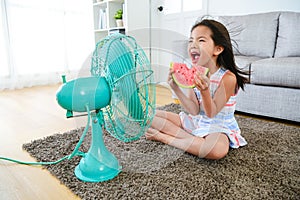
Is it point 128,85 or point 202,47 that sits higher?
point 202,47

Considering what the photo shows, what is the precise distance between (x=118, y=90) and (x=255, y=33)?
1837mm

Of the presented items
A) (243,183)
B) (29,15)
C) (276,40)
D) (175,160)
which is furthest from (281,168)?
(29,15)

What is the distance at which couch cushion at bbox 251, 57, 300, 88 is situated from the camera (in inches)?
61.6

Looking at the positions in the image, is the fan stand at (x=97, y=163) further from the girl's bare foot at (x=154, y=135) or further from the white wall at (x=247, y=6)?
the white wall at (x=247, y=6)

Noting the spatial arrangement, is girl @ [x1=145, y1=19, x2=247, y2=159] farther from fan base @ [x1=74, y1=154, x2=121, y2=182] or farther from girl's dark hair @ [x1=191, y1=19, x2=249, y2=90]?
fan base @ [x1=74, y1=154, x2=121, y2=182]

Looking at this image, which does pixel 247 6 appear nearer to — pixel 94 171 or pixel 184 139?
pixel 184 139

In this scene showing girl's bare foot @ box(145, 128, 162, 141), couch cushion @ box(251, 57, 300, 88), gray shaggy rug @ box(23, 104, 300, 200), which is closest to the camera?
gray shaggy rug @ box(23, 104, 300, 200)

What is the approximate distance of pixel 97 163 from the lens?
967 millimetres

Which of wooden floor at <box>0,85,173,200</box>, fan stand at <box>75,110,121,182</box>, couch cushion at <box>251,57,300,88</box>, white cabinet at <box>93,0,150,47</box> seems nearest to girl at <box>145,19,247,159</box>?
wooden floor at <box>0,85,173,200</box>

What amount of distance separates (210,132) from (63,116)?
1169 mm

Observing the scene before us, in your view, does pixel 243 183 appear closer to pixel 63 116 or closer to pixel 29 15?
pixel 63 116

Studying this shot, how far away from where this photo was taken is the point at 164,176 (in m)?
0.97

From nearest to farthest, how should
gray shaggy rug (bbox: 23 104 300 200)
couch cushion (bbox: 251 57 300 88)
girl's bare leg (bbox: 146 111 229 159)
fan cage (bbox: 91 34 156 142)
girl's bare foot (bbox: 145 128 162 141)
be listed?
1. fan cage (bbox: 91 34 156 142)
2. gray shaggy rug (bbox: 23 104 300 200)
3. girl's bare leg (bbox: 146 111 229 159)
4. girl's bare foot (bbox: 145 128 162 141)
5. couch cushion (bbox: 251 57 300 88)

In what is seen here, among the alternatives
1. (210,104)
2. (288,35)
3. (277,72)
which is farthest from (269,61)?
(210,104)
